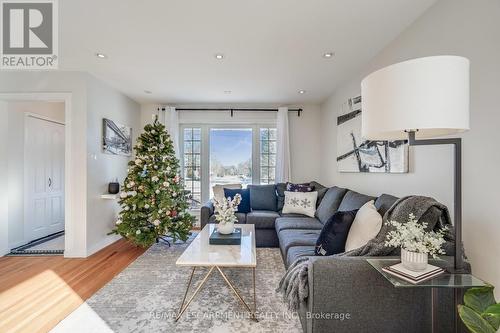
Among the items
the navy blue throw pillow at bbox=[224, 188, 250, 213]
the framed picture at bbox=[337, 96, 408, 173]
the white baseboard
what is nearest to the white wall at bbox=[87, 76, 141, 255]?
the white baseboard

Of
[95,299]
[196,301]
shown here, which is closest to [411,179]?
[196,301]

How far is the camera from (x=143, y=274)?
9.37ft

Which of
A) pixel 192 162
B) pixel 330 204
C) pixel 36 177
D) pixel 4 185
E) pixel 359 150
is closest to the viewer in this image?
pixel 359 150

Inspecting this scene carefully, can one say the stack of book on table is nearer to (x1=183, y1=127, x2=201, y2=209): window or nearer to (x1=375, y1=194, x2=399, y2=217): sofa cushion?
(x1=375, y1=194, x2=399, y2=217): sofa cushion

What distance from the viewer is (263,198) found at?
432cm

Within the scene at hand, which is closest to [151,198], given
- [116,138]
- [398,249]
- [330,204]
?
[116,138]

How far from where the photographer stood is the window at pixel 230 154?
16.9ft

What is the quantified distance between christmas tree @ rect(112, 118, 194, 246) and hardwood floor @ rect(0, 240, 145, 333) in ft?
1.21

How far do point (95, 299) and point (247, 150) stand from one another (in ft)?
11.6

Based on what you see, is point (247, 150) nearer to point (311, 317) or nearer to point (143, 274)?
point (143, 274)

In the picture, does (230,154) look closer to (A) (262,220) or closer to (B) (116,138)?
(A) (262,220)

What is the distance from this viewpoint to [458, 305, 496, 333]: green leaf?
0.95 m

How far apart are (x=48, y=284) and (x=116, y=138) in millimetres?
2320

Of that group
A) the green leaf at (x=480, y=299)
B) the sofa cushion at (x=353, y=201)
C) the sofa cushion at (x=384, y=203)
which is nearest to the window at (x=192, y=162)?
the sofa cushion at (x=353, y=201)
